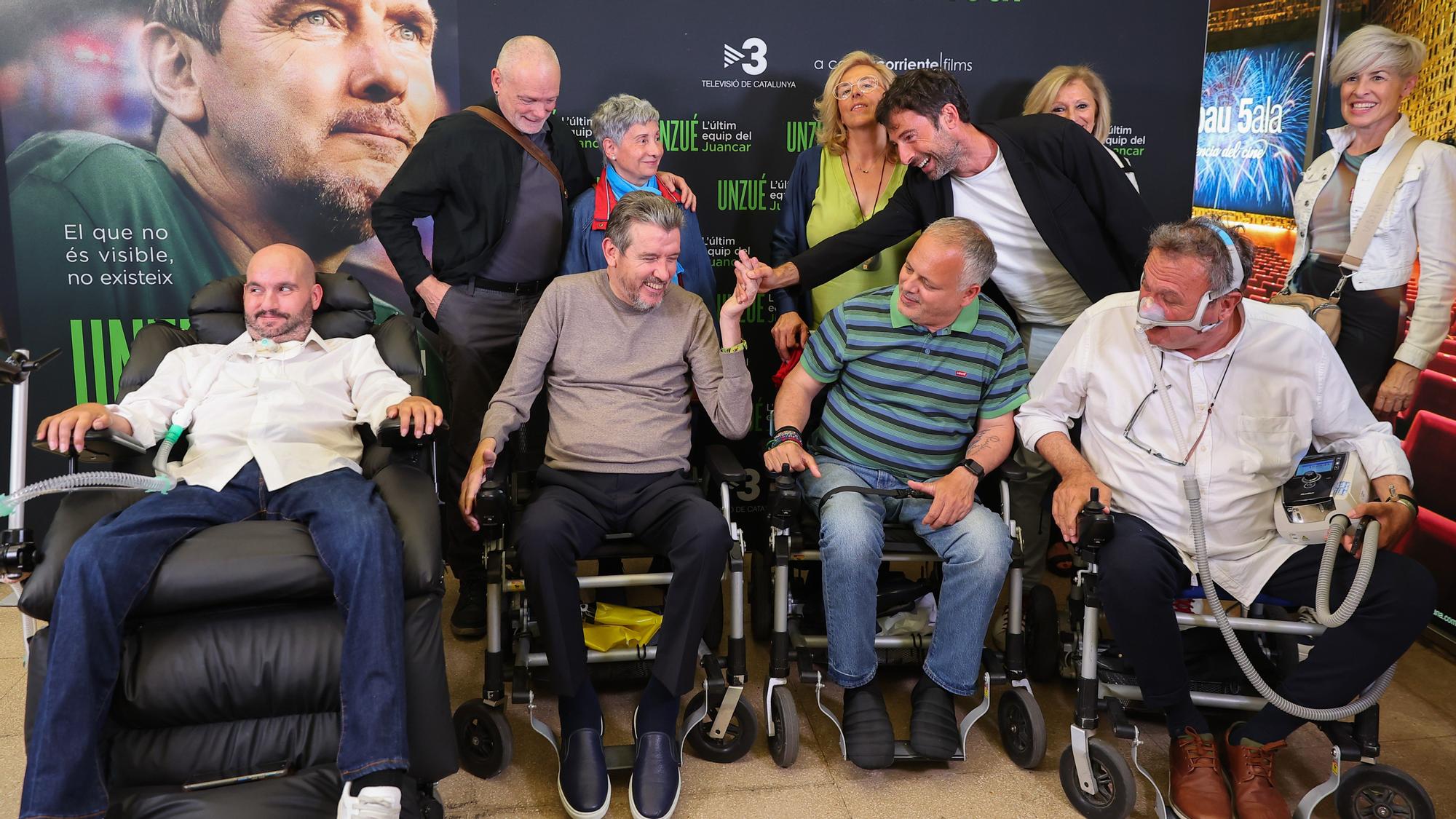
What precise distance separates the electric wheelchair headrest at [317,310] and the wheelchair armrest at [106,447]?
417mm

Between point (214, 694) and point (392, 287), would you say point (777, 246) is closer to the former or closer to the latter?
point (392, 287)

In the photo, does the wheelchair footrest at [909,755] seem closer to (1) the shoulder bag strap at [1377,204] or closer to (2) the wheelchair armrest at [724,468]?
(2) the wheelchair armrest at [724,468]

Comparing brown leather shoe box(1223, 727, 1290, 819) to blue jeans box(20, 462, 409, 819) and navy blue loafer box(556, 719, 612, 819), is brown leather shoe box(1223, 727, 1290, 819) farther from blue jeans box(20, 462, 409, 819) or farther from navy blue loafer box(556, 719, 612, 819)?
blue jeans box(20, 462, 409, 819)

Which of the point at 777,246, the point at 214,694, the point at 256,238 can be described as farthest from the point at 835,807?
the point at 256,238

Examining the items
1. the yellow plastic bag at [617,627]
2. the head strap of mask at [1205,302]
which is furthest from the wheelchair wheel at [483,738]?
the head strap of mask at [1205,302]

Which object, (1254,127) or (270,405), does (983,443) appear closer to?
(270,405)

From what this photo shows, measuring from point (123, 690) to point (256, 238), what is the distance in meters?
2.14

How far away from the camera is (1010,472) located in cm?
283

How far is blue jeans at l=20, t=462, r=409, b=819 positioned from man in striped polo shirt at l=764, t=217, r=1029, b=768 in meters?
1.03

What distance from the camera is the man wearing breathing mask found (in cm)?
240

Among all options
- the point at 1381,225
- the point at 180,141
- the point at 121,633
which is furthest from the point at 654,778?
the point at 180,141

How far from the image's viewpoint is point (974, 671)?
270 centimetres

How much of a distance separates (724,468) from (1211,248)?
1305 millimetres

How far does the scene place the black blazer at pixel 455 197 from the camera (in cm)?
337
